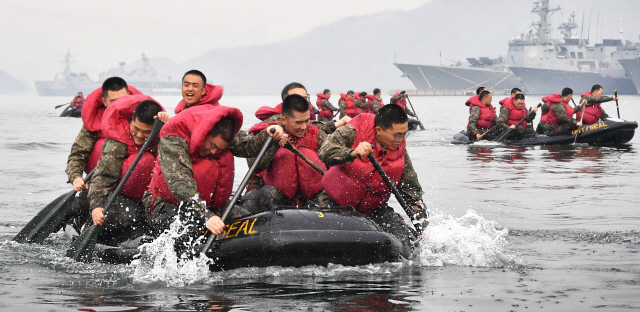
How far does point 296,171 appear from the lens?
26.8 ft

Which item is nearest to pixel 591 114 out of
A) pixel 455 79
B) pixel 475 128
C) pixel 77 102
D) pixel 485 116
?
pixel 485 116

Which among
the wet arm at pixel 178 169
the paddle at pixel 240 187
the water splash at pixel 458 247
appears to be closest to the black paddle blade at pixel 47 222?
the wet arm at pixel 178 169

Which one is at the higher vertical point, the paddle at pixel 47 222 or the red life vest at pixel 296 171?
the red life vest at pixel 296 171

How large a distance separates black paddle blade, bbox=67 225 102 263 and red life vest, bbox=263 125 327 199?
1.85 metres

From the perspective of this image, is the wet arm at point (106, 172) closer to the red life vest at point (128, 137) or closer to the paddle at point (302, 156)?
the red life vest at point (128, 137)

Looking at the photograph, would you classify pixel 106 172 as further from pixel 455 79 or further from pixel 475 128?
pixel 455 79

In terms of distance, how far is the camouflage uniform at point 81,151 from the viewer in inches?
333

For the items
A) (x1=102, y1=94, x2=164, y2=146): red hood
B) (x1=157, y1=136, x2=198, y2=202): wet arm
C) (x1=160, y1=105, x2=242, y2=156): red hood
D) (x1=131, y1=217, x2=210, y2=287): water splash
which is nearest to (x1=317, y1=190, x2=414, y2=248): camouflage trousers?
(x1=160, y1=105, x2=242, y2=156): red hood

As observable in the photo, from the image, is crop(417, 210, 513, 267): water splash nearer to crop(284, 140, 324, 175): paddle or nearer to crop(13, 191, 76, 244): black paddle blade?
crop(284, 140, 324, 175): paddle

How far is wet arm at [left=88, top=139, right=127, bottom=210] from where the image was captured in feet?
25.0

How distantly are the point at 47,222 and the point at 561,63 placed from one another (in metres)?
108

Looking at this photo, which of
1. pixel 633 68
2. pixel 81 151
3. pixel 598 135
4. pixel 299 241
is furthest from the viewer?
pixel 633 68

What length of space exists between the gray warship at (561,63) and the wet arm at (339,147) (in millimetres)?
105313

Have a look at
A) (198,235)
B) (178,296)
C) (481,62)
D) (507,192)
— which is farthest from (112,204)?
(481,62)
